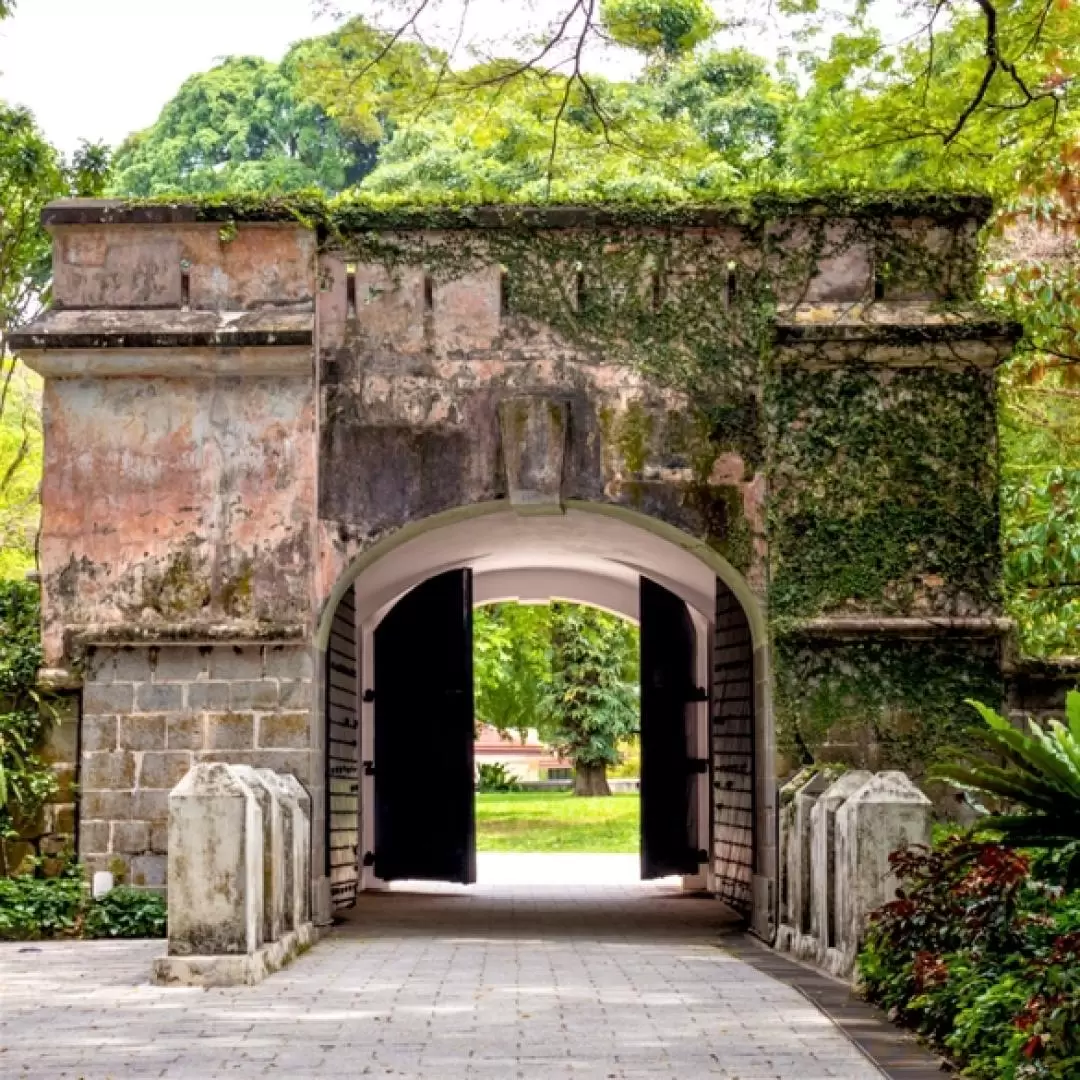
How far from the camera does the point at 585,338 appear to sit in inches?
504

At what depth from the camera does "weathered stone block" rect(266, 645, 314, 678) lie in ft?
40.6

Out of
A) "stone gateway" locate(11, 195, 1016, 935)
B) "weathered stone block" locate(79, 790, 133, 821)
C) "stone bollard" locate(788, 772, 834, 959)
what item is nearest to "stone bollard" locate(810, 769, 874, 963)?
"stone bollard" locate(788, 772, 834, 959)

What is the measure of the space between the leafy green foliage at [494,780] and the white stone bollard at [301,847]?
95.4ft

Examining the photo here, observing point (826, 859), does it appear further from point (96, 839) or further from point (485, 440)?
point (96, 839)

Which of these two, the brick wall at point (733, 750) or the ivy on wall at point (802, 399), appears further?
the brick wall at point (733, 750)

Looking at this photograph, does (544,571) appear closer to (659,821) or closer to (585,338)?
(659,821)

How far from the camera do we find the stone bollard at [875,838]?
9.23 meters

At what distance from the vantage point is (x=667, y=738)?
17.2 m

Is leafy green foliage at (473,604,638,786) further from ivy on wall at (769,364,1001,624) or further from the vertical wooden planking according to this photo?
ivy on wall at (769,364,1001,624)

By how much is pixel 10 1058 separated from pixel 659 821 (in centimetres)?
1070

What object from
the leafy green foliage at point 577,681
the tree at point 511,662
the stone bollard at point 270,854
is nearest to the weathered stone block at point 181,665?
the stone bollard at point 270,854

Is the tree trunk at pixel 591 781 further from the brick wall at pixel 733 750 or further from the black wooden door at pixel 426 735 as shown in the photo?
the brick wall at pixel 733 750

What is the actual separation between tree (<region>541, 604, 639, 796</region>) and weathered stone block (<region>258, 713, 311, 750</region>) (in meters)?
22.9

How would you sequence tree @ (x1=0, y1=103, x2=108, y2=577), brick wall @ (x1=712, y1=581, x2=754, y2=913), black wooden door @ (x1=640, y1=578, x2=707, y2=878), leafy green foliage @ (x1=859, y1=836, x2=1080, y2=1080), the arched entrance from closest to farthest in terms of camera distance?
leafy green foliage @ (x1=859, y1=836, x2=1080, y2=1080) < the arched entrance < brick wall @ (x1=712, y1=581, x2=754, y2=913) < tree @ (x1=0, y1=103, x2=108, y2=577) < black wooden door @ (x1=640, y1=578, x2=707, y2=878)
